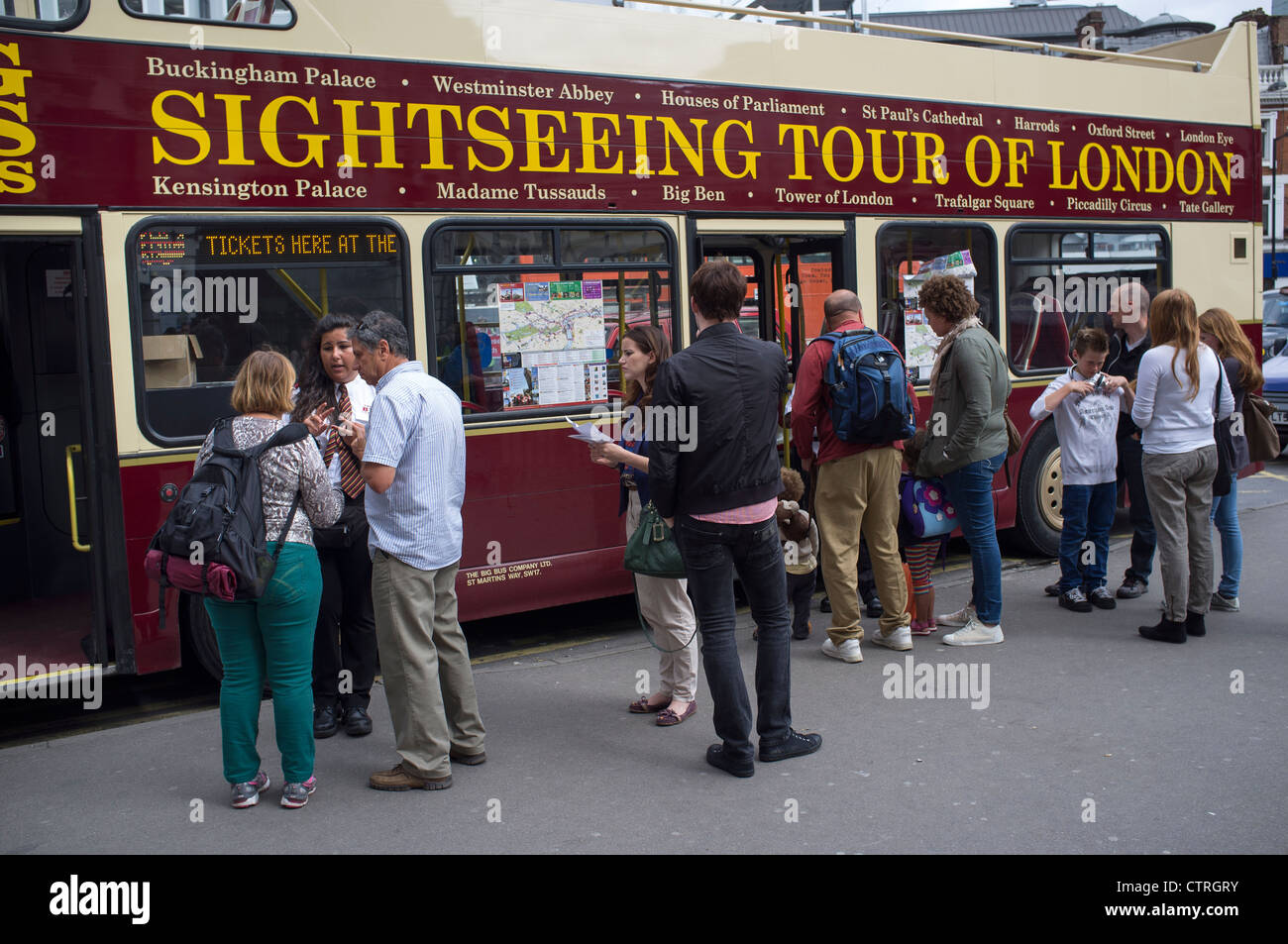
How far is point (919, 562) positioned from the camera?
6.30 m

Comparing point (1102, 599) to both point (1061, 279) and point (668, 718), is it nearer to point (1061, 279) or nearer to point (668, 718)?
point (1061, 279)

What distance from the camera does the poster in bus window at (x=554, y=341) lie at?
5984 millimetres

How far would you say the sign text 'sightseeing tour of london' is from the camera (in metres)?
4.96

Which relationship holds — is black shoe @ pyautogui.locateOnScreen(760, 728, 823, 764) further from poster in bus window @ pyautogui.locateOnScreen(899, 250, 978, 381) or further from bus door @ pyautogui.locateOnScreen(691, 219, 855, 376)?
poster in bus window @ pyautogui.locateOnScreen(899, 250, 978, 381)

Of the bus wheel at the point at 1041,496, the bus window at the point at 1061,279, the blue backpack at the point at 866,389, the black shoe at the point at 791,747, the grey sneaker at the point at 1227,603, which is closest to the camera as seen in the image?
the black shoe at the point at 791,747

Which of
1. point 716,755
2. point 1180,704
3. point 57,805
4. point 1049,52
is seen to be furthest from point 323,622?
point 1049,52

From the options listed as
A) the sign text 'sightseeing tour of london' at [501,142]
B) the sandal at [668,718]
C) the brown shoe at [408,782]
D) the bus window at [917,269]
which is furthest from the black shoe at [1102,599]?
the brown shoe at [408,782]

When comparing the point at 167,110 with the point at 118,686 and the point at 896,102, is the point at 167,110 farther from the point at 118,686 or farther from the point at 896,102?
the point at 896,102

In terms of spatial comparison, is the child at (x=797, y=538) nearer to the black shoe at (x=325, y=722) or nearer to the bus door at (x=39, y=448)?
the black shoe at (x=325, y=722)

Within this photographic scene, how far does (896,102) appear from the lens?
7.25m

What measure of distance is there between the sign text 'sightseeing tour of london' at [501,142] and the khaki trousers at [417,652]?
207cm

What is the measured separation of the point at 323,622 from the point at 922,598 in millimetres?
3160

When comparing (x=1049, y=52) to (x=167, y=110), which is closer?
(x=167, y=110)

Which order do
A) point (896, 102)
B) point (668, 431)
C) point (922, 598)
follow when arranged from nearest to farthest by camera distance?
point (668, 431) → point (922, 598) → point (896, 102)
